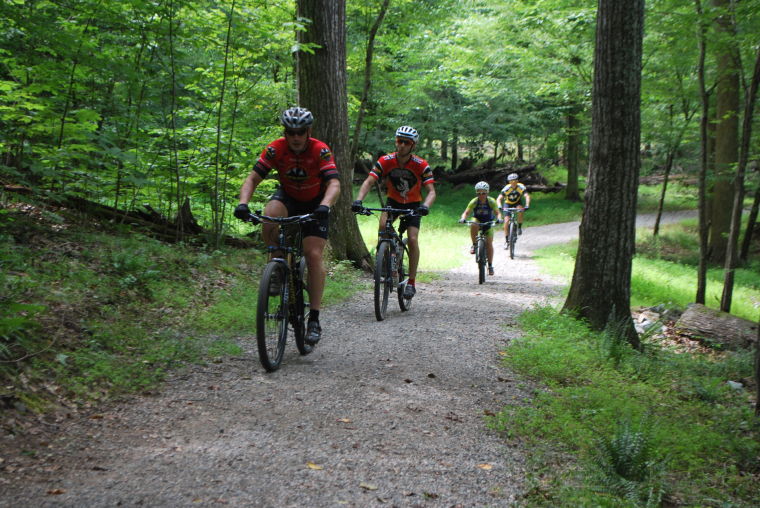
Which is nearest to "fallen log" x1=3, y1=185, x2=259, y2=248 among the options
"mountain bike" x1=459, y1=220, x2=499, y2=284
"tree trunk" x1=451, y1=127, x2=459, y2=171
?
"mountain bike" x1=459, y1=220, x2=499, y2=284

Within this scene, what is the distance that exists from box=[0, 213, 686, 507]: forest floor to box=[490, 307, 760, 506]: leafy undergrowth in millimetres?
257

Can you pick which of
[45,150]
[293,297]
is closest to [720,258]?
[293,297]

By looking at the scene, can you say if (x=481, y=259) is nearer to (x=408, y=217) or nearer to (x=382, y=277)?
(x=408, y=217)

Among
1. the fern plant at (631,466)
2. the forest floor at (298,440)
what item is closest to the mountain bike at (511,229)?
the forest floor at (298,440)

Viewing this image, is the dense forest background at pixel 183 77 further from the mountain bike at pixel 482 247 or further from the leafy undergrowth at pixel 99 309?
the mountain bike at pixel 482 247

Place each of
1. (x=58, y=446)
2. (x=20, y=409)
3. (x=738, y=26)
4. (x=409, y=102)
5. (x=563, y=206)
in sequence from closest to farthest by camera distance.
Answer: (x=58, y=446) < (x=20, y=409) < (x=738, y=26) < (x=409, y=102) < (x=563, y=206)

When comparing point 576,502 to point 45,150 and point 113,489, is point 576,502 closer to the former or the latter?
point 113,489

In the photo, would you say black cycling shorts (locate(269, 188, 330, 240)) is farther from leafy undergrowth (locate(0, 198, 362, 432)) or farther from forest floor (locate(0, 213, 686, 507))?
leafy undergrowth (locate(0, 198, 362, 432))

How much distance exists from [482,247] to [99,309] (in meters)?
8.07

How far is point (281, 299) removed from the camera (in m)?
5.12

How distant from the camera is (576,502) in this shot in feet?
10.1

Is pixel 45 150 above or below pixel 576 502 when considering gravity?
above

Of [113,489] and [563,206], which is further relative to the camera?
[563,206]

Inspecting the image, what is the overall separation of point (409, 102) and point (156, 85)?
54.2ft
